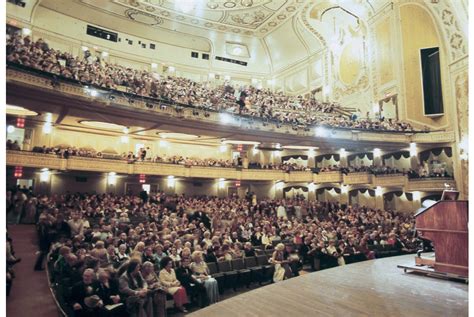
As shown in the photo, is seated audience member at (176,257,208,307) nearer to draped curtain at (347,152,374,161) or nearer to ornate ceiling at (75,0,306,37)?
draped curtain at (347,152,374,161)

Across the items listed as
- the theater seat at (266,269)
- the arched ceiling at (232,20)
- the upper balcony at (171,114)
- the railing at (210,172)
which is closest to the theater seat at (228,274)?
the theater seat at (266,269)

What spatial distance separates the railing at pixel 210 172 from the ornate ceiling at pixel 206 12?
7.59 meters

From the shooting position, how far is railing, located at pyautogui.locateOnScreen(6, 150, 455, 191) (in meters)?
9.60

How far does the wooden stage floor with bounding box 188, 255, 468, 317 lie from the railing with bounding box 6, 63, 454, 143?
Answer: 7.12m

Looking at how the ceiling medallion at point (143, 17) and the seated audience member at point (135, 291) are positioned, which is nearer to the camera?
the seated audience member at point (135, 291)

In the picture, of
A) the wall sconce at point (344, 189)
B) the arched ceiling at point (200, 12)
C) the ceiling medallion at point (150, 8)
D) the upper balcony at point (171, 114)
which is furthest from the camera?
the wall sconce at point (344, 189)

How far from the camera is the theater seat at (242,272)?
5.28 meters

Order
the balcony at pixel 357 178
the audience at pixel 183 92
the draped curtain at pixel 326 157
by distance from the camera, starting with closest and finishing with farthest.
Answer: the audience at pixel 183 92
the balcony at pixel 357 178
the draped curtain at pixel 326 157

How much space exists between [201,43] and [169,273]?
15.8 metres

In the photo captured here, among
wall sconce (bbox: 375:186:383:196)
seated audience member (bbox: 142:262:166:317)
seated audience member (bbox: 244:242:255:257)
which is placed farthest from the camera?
wall sconce (bbox: 375:186:383:196)

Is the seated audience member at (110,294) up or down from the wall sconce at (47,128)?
down

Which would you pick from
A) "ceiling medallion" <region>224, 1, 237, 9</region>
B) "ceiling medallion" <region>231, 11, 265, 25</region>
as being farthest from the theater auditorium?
"ceiling medallion" <region>224, 1, 237, 9</region>

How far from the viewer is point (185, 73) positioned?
18016 mm

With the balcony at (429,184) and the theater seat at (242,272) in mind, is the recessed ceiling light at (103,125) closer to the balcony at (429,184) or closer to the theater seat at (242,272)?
the theater seat at (242,272)
